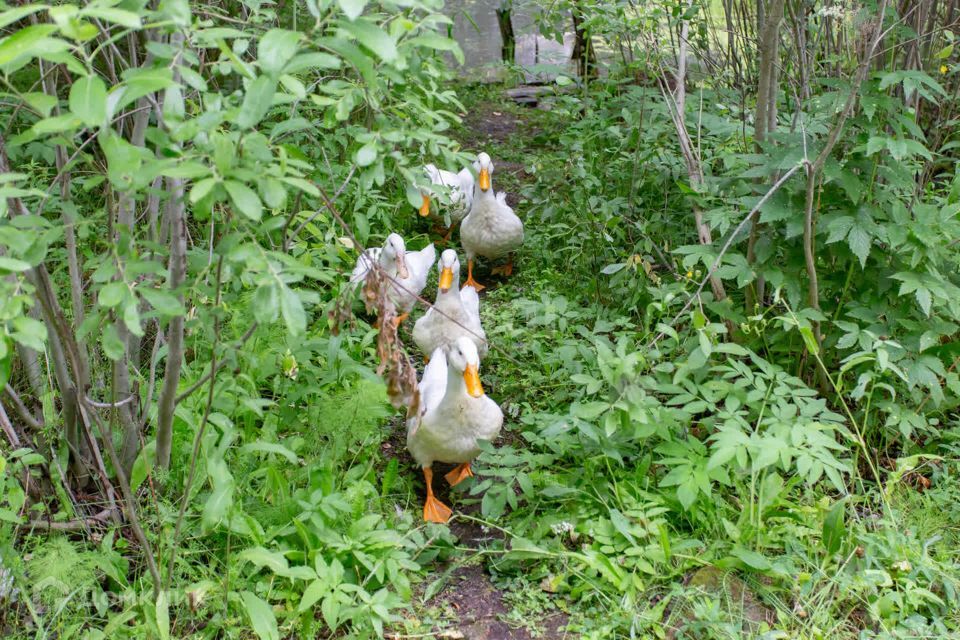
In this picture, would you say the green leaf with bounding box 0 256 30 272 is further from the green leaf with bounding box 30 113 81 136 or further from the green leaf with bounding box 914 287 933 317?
the green leaf with bounding box 914 287 933 317

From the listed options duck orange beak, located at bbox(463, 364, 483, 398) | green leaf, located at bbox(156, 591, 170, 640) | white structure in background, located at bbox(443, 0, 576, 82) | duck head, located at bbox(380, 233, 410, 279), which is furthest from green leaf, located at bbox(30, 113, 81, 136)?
white structure in background, located at bbox(443, 0, 576, 82)

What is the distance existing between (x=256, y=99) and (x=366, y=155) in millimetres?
392

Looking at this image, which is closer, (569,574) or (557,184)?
(569,574)

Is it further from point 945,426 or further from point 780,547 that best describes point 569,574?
point 945,426

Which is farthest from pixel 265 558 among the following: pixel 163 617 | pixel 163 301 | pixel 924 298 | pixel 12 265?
pixel 924 298

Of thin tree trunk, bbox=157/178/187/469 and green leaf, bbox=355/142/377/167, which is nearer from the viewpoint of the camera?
green leaf, bbox=355/142/377/167

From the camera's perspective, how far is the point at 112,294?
1.55 meters

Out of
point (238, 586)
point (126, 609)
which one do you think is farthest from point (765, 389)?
point (126, 609)

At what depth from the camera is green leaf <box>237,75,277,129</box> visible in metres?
1.46

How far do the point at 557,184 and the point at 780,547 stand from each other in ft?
8.52

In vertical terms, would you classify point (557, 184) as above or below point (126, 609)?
above

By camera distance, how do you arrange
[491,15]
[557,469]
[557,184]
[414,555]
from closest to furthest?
[414,555], [557,469], [557,184], [491,15]

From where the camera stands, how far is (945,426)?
3.33 m

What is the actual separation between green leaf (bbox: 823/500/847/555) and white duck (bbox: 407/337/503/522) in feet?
3.96
